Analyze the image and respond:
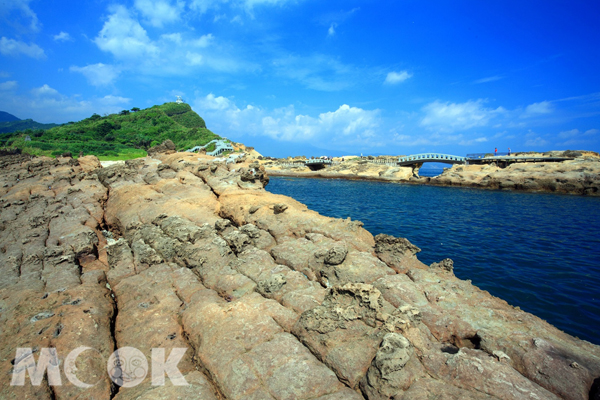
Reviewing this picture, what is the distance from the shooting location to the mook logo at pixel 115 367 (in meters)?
5.55

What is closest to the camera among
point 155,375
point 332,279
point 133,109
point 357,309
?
point 155,375

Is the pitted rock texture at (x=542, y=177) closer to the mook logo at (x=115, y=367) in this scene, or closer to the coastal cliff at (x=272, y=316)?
the coastal cliff at (x=272, y=316)

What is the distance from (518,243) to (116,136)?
97446mm

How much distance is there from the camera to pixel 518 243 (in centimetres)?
2031

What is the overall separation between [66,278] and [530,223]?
34098mm

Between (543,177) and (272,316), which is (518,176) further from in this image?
(272,316)

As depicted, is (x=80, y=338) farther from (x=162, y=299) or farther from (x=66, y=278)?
(x=66, y=278)

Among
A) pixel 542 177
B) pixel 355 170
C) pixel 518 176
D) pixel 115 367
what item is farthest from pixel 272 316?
pixel 355 170

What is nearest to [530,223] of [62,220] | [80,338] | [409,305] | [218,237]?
[409,305]

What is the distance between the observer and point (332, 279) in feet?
30.4

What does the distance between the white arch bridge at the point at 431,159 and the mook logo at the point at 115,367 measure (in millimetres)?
77708

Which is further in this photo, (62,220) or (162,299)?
(62,220)

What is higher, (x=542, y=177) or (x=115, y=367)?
(x=542, y=177)

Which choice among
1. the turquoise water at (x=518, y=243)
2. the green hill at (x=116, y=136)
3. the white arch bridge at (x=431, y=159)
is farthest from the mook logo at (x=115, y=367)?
the white arch bridge at (x=431, y=159)
